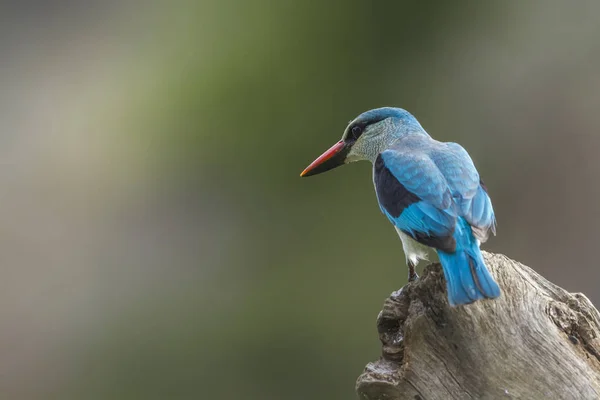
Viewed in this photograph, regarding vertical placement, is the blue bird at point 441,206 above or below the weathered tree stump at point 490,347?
above

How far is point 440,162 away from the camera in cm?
310

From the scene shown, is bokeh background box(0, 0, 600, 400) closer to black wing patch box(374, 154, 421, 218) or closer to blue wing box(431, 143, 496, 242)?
black wing patch box(374, 154, 421, 218)

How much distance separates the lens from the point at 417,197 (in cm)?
292

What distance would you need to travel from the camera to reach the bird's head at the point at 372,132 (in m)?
3.77

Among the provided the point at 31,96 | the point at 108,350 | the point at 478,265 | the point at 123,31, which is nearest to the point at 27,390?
the point at 108,350

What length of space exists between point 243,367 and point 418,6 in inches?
129

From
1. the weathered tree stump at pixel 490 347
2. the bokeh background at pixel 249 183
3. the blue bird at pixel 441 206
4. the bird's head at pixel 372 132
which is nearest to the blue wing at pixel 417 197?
the blue bird at pixel 441 206

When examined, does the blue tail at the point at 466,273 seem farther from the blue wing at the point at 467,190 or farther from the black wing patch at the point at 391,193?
the black wing patch at the point at 391,193

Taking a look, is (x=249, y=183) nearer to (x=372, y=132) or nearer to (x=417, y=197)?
(x=372, y=132)

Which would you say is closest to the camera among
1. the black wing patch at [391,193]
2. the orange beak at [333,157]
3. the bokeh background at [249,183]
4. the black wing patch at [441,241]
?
the black wing patch at [441,241]

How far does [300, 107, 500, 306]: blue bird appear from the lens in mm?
2352

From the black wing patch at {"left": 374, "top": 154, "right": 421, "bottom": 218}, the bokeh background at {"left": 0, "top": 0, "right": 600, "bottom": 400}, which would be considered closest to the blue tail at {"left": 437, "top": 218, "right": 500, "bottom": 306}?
the black wing patch at {"left": 374, "top": 154, "right": 421, "bottom": 218}

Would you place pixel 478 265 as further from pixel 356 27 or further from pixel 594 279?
pixel 356 27

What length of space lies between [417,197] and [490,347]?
83cm
